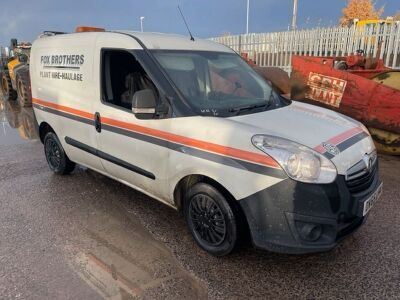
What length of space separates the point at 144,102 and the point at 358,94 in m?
4.37

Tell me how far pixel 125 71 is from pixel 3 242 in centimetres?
210

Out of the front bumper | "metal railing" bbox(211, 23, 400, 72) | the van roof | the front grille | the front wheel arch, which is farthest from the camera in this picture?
"metal railing" bbox(211, 23, 400, 72)

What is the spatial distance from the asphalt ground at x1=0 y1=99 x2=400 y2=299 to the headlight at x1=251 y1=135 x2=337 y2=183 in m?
0.89

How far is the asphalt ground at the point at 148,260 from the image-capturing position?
9.06 feet

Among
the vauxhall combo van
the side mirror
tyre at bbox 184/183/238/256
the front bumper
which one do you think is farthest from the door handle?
the front bumper

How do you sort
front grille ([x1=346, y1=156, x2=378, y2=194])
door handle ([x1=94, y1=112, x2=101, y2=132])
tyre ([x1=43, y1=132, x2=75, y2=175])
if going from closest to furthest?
1. front grille ([x1=346, y1=156, x2=378, y2=194])
2. door handle ([x1=94, y1=112, x2=101, y2=132])
3. tyre ([x1=43, y1=132, x2=75, y2=175])

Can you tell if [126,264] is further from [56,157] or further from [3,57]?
[3,57]

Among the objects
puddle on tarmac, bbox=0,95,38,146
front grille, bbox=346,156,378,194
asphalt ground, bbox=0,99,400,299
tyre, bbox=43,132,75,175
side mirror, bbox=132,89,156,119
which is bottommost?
puddle on tarmac, bbox=0,95,38,146

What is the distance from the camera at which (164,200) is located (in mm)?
3527

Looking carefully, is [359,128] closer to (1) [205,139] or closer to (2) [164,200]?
(1) [205,139]

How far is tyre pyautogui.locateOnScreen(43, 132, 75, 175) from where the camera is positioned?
507 cm

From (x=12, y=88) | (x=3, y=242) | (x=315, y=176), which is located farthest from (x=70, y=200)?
(x=12, y=88)

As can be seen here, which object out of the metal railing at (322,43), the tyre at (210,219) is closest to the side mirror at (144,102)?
the tyre at (210,219)

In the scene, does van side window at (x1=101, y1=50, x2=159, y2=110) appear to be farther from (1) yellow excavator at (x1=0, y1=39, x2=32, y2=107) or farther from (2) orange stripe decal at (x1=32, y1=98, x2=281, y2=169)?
(1) yellow excavator at (x1=0, y1=39, x2=32, y2=107)
